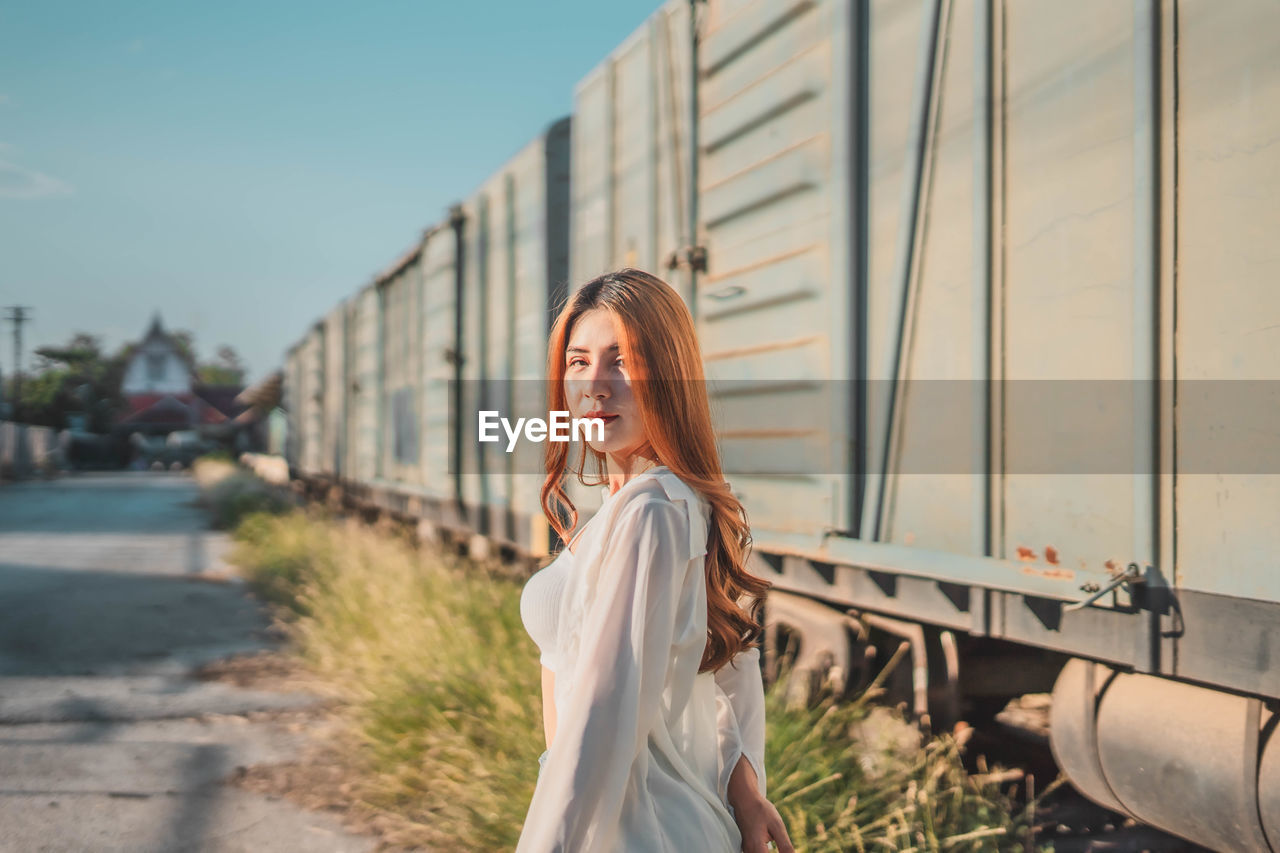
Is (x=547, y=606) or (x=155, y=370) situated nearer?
(x=547, y=606)

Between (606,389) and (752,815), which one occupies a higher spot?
(606,389)

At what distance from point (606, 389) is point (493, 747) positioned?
3.03 metres

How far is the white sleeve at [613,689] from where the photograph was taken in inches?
50.4

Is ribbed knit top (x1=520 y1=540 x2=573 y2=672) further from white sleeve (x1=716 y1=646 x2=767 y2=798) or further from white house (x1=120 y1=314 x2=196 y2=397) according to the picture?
white house (x1=120 y1=314 x2=196 y2=397)

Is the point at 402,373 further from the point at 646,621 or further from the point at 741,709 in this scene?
the point at 646,621

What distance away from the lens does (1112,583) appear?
2582mm

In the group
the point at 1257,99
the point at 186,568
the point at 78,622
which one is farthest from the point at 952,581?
the point at 186,568

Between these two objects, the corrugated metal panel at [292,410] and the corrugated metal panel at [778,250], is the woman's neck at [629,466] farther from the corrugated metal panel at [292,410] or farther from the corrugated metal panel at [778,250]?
the corrugated metal panel at [292,410]

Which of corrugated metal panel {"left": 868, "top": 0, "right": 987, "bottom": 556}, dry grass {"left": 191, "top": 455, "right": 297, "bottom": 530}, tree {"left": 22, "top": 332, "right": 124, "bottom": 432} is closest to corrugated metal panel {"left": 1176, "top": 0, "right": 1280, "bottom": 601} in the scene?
corrugated metal panel {"left": 868, "top": 0, "right": 987, "bottom": 556}

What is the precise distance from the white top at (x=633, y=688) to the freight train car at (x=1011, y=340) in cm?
154

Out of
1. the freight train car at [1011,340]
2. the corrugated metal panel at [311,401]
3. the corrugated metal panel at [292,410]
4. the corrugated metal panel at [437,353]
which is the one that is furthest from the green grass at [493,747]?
the corrugated metal panel at [292,410]

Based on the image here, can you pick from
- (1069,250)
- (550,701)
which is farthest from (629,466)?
(1069,250)

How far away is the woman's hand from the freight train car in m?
1.39

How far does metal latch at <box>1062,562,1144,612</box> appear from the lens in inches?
101
